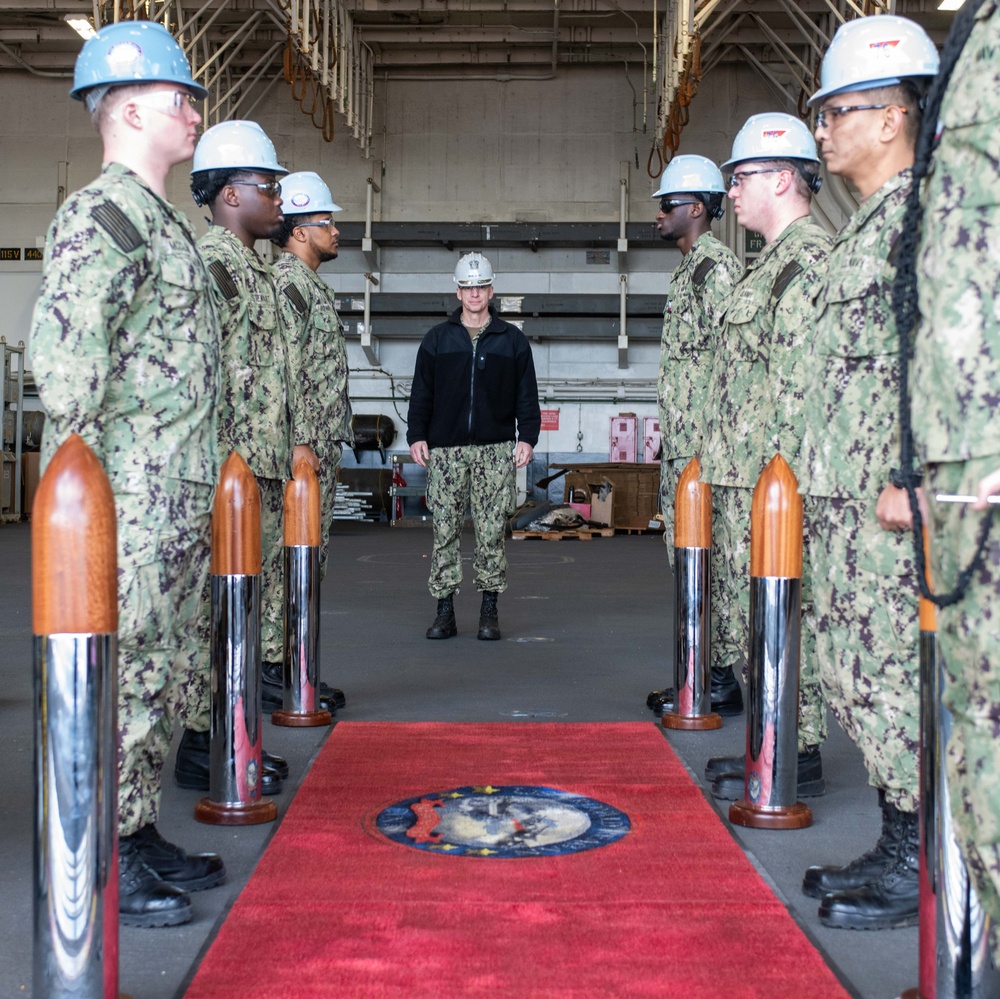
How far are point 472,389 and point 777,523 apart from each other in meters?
3.44

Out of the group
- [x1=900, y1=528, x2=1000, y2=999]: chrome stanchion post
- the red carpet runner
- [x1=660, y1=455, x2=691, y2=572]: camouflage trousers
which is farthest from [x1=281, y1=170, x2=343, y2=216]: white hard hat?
[x1=900, y1=528, x2=1000, y2=999]: chrome stanchion post

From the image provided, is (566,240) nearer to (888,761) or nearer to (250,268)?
(250,268)

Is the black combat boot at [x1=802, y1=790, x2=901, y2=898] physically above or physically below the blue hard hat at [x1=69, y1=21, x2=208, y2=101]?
below

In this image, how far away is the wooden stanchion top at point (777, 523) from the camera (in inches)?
112

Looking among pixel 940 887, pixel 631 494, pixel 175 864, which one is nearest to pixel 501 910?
pixel 175 864

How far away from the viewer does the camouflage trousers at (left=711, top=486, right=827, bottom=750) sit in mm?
3238

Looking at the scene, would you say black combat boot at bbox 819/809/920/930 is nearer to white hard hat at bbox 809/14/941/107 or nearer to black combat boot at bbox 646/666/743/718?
white hard hat at bbox 809/14/941/107

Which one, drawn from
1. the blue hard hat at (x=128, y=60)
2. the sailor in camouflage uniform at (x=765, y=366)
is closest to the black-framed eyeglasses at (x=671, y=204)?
the sailor in camouflage uniform at (x=765, y=366)

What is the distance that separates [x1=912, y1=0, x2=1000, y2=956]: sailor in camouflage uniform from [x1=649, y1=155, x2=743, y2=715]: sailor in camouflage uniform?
2.98 metres

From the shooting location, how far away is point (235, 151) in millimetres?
3629

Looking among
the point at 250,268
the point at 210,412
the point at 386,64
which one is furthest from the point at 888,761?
the point at 386,64

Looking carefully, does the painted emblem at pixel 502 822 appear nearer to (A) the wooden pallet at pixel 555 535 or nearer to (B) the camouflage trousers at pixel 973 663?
(B) the camouflage trousers at pixel 973 663

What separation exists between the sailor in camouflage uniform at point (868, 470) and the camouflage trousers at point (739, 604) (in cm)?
63

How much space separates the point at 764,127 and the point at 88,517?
8.79ft
